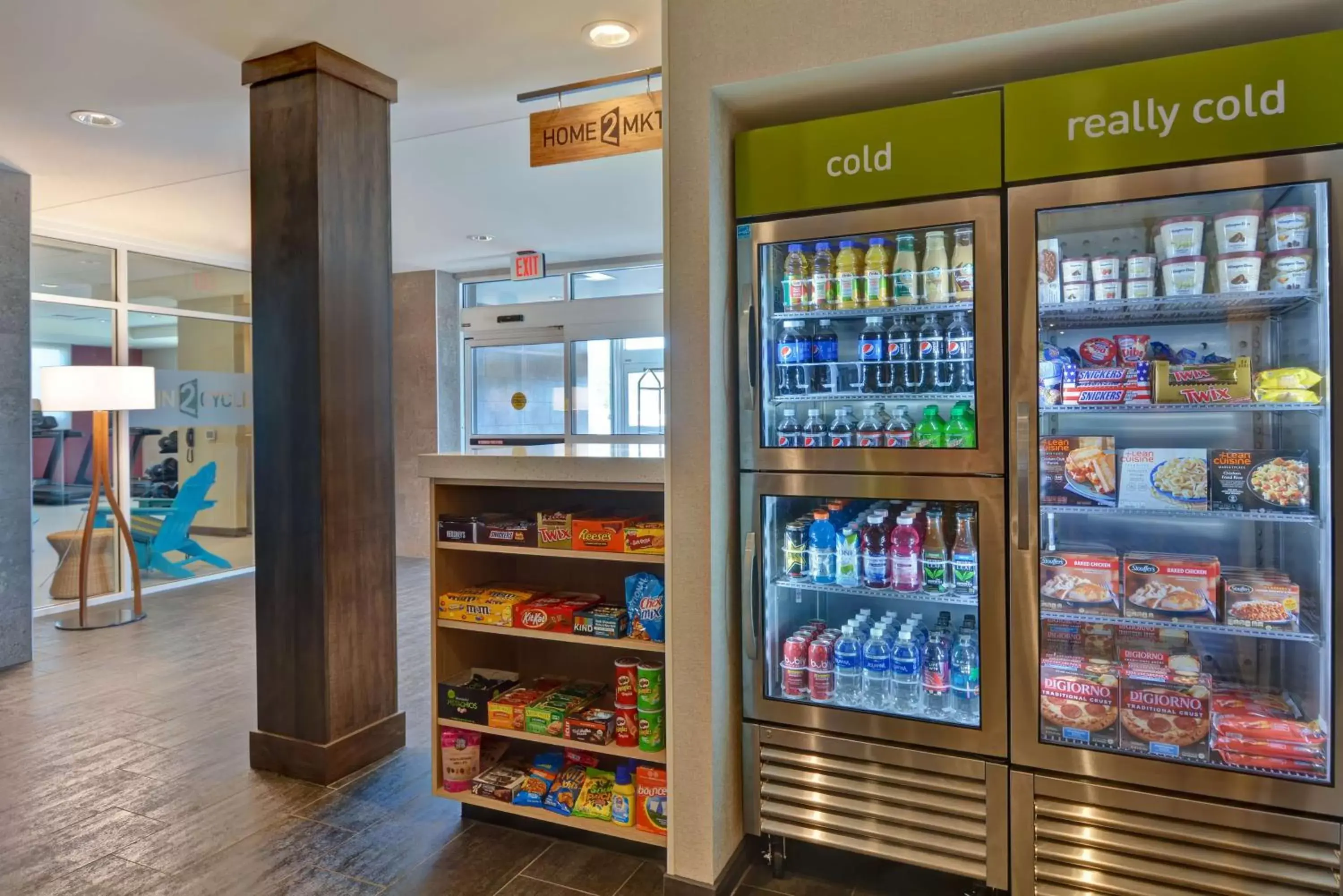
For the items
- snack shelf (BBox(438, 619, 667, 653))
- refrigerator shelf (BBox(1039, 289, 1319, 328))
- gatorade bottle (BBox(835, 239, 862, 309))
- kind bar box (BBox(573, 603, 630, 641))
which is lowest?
snack shelf (BBox(438, 619, 667, 653))

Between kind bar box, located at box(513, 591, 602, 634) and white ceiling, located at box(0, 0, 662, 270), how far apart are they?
2.05 metres

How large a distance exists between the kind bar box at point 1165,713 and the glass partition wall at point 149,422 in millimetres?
6628

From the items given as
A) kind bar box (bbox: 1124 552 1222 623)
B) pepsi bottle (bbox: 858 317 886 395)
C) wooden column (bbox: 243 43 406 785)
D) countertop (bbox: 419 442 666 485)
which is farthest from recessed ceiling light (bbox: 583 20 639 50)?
kind bar box (bbox: 1124 552 1222 623)

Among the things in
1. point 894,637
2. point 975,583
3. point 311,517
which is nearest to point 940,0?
point 975,583

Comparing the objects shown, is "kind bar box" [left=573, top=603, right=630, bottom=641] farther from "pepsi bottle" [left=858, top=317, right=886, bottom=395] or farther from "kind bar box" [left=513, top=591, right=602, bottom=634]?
"pepsi bottle" [left=858, top=317, right=886, bottom=395]

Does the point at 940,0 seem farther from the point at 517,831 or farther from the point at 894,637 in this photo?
the point at 517,831

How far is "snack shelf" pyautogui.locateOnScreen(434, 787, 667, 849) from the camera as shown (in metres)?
2.42

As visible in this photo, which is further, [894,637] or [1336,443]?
[894,637]

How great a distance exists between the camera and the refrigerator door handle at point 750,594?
7.56ft

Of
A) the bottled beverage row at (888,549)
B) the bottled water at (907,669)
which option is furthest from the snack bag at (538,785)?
the bottled water at (907,669)

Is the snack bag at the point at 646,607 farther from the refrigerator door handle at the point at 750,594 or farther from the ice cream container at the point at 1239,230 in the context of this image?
the ice cream container at the point at 1239,230

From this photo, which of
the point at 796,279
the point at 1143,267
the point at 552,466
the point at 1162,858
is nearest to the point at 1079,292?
the point at 1143,267

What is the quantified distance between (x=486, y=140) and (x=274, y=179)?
1258mm

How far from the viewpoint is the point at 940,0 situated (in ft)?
6.56
